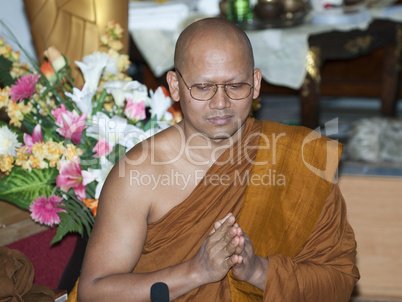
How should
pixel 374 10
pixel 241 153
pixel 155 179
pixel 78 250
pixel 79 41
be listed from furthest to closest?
1. pixel 374 10
2. pixel 79 41
3. pixel 78 250
4. pixel 241 153
5. pixel 155 179

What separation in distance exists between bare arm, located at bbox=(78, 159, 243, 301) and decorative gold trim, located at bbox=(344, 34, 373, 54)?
8.19 ft

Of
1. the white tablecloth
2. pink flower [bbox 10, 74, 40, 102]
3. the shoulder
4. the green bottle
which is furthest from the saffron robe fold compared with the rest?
the green bottle

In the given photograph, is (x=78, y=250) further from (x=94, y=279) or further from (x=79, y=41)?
(x=79, y=41)

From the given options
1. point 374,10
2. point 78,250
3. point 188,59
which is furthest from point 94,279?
point 374,10

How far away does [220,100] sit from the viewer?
4.71ft

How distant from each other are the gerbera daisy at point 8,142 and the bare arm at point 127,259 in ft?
1.36

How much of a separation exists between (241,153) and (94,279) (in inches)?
19.6

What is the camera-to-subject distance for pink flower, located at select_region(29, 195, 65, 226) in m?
1.68

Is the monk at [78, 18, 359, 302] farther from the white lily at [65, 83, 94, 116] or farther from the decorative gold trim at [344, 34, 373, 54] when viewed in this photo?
the decorative gold trim at [344, 34, 373, 54]

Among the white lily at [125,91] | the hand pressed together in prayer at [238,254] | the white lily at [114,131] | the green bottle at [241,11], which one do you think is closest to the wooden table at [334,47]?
the green bottle at [241,11]

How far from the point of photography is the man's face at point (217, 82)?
56.3 inches

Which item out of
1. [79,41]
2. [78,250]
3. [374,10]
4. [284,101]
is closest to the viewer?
[78,250]

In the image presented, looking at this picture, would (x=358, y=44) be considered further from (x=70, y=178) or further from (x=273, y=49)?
(x=70, y=178)

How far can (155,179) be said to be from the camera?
1507 mm
